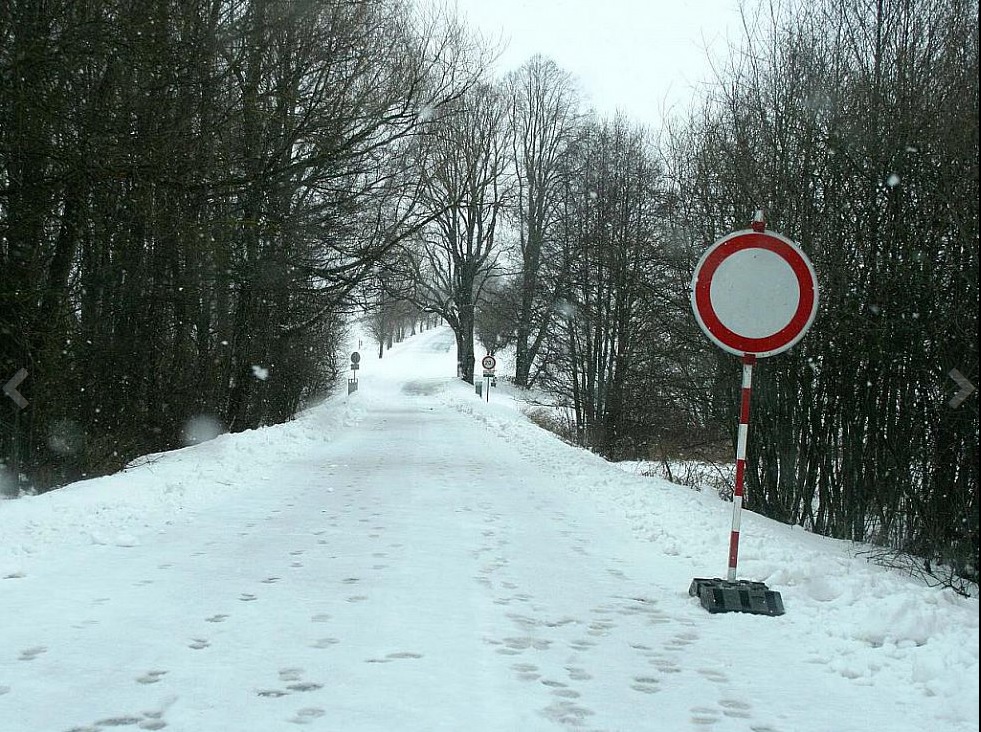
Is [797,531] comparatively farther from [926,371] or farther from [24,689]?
[24,689]

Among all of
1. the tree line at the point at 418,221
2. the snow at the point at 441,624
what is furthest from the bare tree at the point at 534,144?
the snow at the point at 441,624

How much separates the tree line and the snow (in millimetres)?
1574

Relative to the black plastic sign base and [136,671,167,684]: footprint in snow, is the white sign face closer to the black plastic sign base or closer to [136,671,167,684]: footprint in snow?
the black plastic sign base

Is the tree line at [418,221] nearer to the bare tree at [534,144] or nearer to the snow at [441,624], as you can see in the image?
the snow at [441,624]

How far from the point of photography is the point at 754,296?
612 cm

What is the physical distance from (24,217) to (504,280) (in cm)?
4575

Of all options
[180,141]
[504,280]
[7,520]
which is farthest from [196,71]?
[504,280]

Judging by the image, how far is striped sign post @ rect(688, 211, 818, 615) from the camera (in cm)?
607

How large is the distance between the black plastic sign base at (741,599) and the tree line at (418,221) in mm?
2623

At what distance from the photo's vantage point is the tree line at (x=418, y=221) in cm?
812
